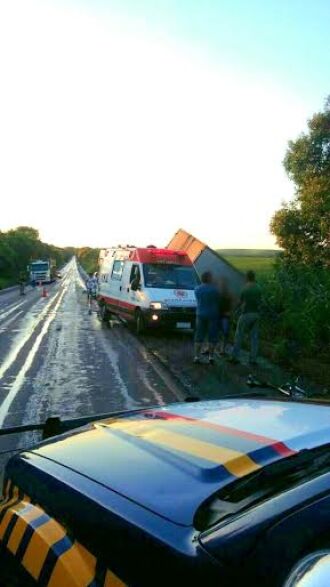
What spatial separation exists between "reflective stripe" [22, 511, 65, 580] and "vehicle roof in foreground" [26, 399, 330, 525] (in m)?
0.18

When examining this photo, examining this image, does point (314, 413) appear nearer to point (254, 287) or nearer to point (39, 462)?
point (39, 462)

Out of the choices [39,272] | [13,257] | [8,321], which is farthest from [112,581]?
[13,257]

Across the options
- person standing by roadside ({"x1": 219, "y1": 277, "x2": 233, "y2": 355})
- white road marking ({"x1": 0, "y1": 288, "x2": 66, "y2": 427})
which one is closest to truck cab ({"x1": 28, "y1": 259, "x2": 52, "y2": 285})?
white road marking ({"x1": 0, "y1": 288, "x2": 66, "y2": 427})

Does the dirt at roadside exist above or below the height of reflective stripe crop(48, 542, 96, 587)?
below

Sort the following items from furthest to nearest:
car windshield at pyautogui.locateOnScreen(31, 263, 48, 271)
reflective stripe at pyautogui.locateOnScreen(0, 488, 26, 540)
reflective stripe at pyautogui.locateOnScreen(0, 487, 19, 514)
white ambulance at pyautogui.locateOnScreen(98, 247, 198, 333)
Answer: car windshield at pyautogui.locateOnScreen(31, 263, 48, 271)
white ambulance at pyautogui.locateOnScreen(98, 247, 198, 333)
reflective stripe at pyautogui.locateOnScreen(0, 487, 19, 514)
reflective stripe at pyautogui.locateOnScreen(0, 488, 26, 540)

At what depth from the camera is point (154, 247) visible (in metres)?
18.3

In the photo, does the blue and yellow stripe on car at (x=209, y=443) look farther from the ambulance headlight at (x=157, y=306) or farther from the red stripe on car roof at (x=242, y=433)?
the ambulance headlight at (x=157, y=306)

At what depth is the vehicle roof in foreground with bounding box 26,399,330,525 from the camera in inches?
66.3

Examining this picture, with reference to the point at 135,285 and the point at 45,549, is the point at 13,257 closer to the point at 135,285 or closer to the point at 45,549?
the point at 135,285

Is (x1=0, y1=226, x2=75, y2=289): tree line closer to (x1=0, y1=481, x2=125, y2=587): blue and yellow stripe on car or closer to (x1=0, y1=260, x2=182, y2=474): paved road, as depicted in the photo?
(x1=0, y1=260, x2=182, y2=474): paved road

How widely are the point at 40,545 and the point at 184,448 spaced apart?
52cm

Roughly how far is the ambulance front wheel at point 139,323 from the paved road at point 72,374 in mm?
336

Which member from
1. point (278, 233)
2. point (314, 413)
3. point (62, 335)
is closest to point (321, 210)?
point (278, 233)

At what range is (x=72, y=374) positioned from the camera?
1080cm
